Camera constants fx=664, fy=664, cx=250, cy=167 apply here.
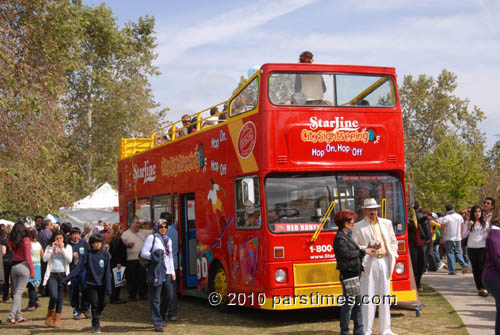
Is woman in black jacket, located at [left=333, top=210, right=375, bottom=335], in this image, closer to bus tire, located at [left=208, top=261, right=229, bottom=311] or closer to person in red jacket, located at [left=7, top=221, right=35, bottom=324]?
bus tire, located at [left=208, top=261, right=229, bottom=311]

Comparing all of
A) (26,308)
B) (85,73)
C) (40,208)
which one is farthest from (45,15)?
(85,73)

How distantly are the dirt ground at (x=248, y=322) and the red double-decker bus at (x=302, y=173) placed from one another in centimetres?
40

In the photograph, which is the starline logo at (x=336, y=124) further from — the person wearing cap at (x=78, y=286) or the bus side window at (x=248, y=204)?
the person wearing cap at (x=78, y=286)

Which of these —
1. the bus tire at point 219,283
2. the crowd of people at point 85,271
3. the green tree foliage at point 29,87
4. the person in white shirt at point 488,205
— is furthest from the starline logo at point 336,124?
the green tree foliage at point 29,87

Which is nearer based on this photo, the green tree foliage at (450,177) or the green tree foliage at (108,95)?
the green tree foliage at (450,177)

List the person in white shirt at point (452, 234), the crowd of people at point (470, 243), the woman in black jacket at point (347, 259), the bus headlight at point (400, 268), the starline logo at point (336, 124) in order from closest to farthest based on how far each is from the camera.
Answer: the crowd of people at point (470, 243)
the woman in black jacket at point (347, 259)
the starline logo at point (336, 124)
the bus headlight at point (400, 268)
the person in white shirt at point (452, 234)

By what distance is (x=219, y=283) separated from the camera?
11.7 metres

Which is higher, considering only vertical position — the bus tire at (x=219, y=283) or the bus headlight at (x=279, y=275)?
the bus headlight at (x=279, y=275)

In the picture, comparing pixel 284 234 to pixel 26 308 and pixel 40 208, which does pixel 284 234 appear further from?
pixel 40 208

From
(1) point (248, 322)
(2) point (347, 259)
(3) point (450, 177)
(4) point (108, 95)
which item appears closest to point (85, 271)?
(1) point (248, 322)

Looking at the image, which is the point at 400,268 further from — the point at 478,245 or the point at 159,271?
the point at 159,271

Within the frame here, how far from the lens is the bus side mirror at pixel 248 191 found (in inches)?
405

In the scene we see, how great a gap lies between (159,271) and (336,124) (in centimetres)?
358

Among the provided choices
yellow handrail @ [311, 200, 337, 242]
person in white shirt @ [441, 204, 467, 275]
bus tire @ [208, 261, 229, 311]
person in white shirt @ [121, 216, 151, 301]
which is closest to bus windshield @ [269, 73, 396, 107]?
yellow handrail @ [311, 200, 337, 242]
